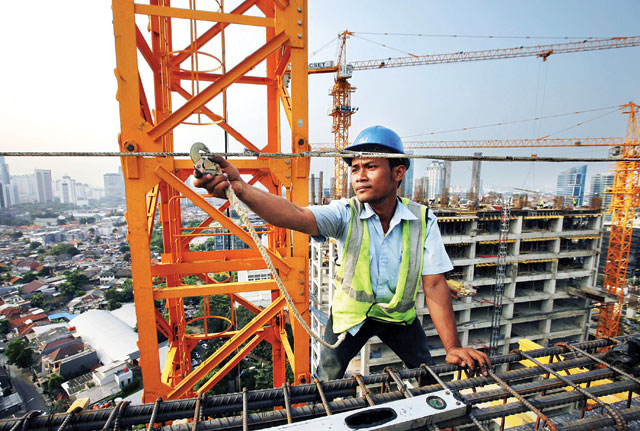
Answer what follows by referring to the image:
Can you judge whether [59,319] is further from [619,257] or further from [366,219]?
[619,257]

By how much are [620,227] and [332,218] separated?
3440cm

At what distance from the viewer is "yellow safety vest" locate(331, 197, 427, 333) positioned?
2332 millimetres

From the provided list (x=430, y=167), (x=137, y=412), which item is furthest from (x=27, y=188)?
(x=137, y=412)

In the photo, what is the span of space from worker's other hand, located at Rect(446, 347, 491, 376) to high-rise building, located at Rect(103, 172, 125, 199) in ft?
402

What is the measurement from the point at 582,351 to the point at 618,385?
37 cm

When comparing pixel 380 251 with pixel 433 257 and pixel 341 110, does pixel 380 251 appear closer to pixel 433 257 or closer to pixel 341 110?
pixel 433 257

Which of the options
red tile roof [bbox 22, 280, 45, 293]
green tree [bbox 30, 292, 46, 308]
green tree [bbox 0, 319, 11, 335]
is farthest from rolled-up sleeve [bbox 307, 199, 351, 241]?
red tile roof [bbox 22, 280, 45, 293]

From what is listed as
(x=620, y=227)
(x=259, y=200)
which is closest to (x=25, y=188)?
(x=259, y=200)

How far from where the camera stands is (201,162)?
1507mm

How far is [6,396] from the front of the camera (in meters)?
20.8

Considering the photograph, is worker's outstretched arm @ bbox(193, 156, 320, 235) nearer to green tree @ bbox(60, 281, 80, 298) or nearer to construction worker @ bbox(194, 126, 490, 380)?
construction worker @ bbox(194, 126, 490, 380)

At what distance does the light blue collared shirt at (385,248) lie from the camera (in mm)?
2350

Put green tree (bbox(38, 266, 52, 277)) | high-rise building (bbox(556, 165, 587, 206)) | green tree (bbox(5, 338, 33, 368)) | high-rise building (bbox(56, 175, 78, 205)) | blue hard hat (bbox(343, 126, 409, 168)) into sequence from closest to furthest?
blue hard hat (bbox(343, 126, 409, 168)), green tree (bbox(5, 338, 33, 368)), green tree (bbox(38, 266, 52, 277)), high-rise building (bbox(556, 165, 587, 206)), high-rise building (bbox(56, 175, 78, 205))

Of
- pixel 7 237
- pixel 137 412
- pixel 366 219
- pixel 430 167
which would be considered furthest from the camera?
pixel 7 237
